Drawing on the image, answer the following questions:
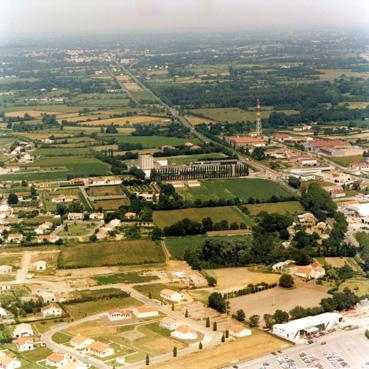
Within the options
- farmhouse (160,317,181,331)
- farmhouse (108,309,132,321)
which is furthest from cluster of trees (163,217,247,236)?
farmhouse (160,317,181,331)

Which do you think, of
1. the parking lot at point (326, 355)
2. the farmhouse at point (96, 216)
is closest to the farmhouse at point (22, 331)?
the parking lot at point (326, 355)

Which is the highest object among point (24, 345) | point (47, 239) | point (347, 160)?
point (24, 345)

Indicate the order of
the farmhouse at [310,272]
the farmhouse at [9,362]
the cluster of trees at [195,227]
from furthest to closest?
the cluster of trees at [195,227]
the farmhouse at [310,272]
the farmhouse at [9,362]

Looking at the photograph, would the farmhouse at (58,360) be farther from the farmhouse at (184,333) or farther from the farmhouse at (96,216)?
Result: the farmhouse at (96,216)

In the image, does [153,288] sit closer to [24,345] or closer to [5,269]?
[5,269]

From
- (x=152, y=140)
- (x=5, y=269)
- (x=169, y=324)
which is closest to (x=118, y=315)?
(x=169, y=324)
